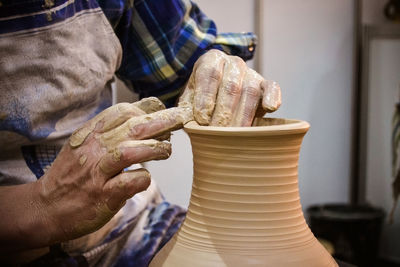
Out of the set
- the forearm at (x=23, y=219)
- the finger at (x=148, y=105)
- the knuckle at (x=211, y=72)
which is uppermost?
the knuckle at (x=211, y=72)

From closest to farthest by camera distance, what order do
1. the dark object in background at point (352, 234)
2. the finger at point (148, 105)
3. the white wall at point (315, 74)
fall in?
the finger at point (148, 105) → the dark object in background at point (352, 234) → the white wall at point (315, 74)

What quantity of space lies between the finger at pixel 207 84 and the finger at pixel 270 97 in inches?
4.2

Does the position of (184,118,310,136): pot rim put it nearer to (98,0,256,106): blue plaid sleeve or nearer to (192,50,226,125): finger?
(192,50,226,125): finger

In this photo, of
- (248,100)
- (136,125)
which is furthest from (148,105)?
(248,100)

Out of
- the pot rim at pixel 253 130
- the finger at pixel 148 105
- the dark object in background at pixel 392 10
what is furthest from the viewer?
the dark object in background at pixel 392 10

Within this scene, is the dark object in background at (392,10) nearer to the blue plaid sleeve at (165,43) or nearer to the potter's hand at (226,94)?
the blue plaid sleeve at (165,43)

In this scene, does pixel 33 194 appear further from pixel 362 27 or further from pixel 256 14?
pixel 362 27

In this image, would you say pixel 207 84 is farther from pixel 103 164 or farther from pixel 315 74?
pixel 315 74

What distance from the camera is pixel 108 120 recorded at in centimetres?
106

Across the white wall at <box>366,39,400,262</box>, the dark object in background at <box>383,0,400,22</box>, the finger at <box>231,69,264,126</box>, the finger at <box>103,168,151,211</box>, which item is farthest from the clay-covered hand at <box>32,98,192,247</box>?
the dark object in background at <box>383,0,400,22</box>

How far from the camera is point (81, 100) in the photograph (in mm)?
1405

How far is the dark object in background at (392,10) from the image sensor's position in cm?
385

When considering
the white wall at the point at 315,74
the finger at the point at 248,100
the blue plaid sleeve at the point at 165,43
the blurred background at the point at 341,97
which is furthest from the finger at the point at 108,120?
the blurred background at the point at 341,97

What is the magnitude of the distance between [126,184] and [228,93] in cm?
32
